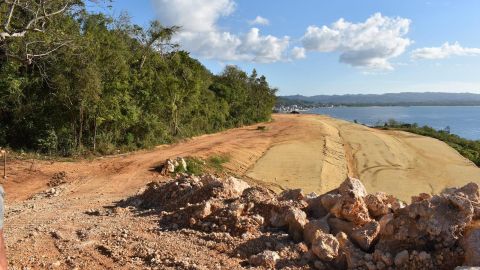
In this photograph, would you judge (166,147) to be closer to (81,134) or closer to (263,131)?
(81,134)

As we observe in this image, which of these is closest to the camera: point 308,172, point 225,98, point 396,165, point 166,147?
point 308,172

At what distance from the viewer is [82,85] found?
2023cm

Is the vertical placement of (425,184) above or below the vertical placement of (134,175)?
below

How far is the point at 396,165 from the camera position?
32.9 meters

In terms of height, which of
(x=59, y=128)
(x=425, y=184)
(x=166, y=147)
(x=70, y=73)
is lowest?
(x=425, y=184)

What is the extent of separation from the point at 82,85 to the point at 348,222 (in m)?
15.6

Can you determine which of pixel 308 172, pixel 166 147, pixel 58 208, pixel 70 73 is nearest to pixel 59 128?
pixel 70 73

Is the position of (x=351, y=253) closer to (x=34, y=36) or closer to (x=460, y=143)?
(x=34, y=36)

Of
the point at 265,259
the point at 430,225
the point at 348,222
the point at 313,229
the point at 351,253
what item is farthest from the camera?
the point at 348,222

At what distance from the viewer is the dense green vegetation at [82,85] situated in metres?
18.4

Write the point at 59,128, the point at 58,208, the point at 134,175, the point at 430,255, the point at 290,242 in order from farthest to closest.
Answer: the point at 59,128, the point at 134,175, the point at 58,208, the point at 290,242, the point at 430,255

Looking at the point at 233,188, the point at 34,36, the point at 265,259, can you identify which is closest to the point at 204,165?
the point at 34,36

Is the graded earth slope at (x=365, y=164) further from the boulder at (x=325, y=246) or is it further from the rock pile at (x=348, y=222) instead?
the boulder at (x=325, y=246)

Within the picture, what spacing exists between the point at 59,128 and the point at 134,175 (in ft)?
17.8
